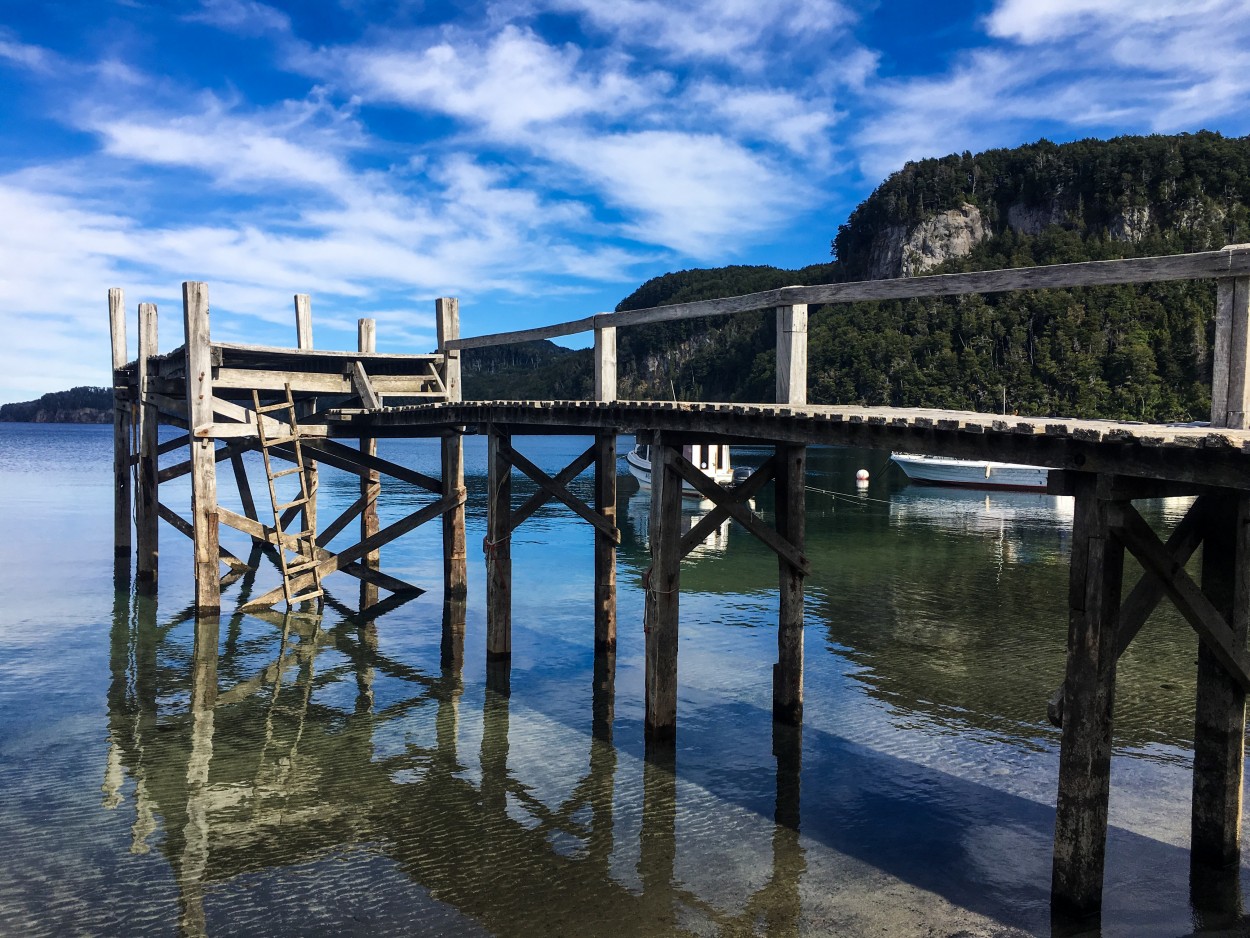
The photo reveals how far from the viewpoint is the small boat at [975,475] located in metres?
46.1

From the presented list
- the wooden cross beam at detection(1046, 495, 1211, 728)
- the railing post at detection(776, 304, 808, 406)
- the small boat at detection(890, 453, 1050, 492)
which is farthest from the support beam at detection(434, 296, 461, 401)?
the small boat at detection(890, 453, 1050, 492)

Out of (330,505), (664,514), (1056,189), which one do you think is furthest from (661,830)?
(1056,189)

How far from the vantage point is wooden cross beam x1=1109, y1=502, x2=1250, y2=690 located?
246 inches

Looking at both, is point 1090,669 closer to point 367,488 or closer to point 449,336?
point 449,336

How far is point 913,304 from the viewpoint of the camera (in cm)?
10319

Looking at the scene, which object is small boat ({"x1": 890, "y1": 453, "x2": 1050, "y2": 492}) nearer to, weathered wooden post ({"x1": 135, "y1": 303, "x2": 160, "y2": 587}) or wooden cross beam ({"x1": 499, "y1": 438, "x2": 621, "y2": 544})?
wooden cross beam ({"x1": 499, "y1": 438, "x2": 621, "y2": 544})

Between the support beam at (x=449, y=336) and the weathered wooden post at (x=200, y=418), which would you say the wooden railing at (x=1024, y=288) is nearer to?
the support beam at (x=449, y=336)

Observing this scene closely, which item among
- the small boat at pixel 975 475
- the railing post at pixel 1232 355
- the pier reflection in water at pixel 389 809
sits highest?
the railing post at pixel 1232 355

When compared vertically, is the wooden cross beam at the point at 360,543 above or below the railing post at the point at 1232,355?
below

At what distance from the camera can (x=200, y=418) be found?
15.6 metres

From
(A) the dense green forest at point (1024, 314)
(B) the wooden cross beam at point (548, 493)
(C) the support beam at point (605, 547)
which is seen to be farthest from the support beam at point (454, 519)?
(A) the dense green forest at point (1024, 314)

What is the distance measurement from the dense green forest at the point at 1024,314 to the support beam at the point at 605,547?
3057 cm

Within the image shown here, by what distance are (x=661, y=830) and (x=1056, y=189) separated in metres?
153

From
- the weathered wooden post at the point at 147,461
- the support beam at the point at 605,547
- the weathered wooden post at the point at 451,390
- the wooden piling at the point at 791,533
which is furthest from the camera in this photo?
the weathered wooden post at the point at 147,461
